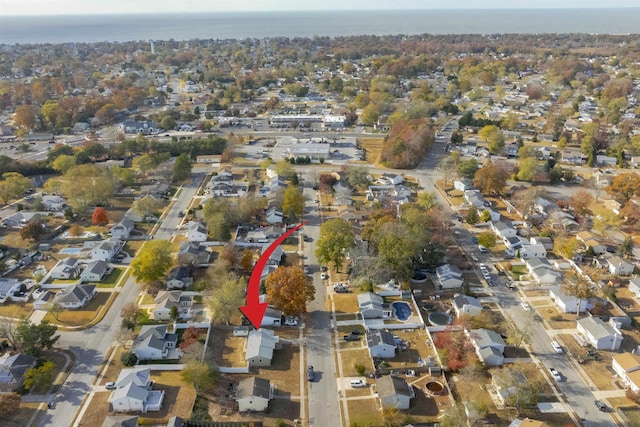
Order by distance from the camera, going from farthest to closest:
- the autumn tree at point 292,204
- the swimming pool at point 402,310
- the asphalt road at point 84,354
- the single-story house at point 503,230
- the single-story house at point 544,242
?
the autumn tree at point 292,204 → the single-story house at point 503,230 → the single-story house at point 544,242 → the swimming pool at point 402,310 → the asphalt road at point 84,354

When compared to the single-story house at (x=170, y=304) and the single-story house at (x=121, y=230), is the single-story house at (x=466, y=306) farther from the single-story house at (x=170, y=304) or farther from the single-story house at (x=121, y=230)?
the single-story house at (x=121, y=230)

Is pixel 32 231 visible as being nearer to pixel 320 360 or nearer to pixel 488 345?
pixel 320 360

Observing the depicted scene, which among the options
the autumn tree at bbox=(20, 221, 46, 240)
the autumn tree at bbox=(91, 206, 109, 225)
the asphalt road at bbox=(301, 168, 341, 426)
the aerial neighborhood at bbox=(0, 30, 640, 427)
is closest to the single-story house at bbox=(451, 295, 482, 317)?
the aerial neighborhood at bbox=(0, 30, 640, 427)

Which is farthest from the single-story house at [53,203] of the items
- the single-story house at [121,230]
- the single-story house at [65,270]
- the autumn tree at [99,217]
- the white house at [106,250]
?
the single-story house at [65,270]

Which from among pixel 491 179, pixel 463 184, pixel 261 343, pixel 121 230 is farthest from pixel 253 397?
pixel 463 184

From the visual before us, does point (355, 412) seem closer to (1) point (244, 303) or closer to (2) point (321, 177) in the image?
(1) point (244, 303)
